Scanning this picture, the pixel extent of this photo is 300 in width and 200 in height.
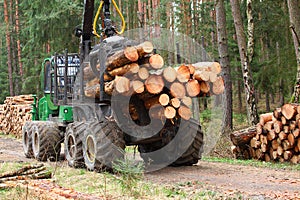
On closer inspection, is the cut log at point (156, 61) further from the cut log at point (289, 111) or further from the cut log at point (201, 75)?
the cut log at point (289, 111)

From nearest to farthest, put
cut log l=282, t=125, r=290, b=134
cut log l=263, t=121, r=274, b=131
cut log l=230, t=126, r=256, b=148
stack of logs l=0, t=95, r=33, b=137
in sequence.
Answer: cut log l=282, t=125, r=290, b=134
cut log l=263, t=121, r=274, b=131
cut log l=230, t=126, r=256, b=148
stack of logs l=0, t=95, r=33, b=137

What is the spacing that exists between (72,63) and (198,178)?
5.04m

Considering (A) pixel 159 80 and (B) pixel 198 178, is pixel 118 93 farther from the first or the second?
(B) pixel 198 178

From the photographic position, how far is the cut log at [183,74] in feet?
26.8

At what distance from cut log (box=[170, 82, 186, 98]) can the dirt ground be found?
1.48 m

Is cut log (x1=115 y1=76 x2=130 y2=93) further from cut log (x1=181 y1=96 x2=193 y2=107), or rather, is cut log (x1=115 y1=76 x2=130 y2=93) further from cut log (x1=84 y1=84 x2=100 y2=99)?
cut log (x1=181 y1=96 x2=193 y2=107)

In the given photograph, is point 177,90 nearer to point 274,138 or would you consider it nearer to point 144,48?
point 144,48

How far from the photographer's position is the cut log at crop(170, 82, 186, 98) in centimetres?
814

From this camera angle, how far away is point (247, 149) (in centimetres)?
1215

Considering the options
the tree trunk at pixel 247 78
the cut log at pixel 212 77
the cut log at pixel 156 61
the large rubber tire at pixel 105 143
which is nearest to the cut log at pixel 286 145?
the cut log at pixel 212 77

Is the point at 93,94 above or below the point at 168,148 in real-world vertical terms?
above

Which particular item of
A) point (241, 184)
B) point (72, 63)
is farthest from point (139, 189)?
point (72, 63)

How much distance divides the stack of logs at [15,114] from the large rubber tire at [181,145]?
41.3 feet

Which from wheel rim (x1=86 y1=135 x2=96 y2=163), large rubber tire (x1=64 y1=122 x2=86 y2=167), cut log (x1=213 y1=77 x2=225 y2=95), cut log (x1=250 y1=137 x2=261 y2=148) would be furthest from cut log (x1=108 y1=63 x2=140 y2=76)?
cut log (x1=250 y1=137 x2=261 y2=148)
